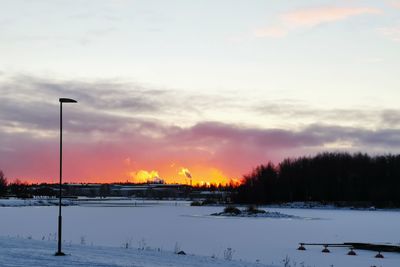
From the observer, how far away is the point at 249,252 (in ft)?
124

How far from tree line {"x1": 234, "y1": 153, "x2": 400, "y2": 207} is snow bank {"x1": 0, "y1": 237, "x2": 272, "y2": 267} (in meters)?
153

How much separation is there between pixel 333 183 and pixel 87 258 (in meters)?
169

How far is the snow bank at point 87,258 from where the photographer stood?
2228 cm

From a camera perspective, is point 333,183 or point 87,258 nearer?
point 87,258

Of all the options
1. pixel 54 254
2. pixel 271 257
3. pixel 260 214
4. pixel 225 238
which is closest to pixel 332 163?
pixel 260 214

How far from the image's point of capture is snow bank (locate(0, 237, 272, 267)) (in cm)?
2228

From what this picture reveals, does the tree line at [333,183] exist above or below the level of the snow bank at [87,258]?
above

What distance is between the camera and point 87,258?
80.4 ft

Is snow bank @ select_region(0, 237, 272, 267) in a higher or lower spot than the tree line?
lower

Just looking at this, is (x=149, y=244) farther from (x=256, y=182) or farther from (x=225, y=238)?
(x=256, y=182)

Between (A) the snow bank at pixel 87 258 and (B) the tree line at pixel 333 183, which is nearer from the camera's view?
(A) the snow bank at pixel 87 258

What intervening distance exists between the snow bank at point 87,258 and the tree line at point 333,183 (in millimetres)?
152640

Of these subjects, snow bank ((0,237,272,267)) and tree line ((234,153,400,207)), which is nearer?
snow bank ((0,237,272,267))

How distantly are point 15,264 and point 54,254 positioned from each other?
462 centimetres
